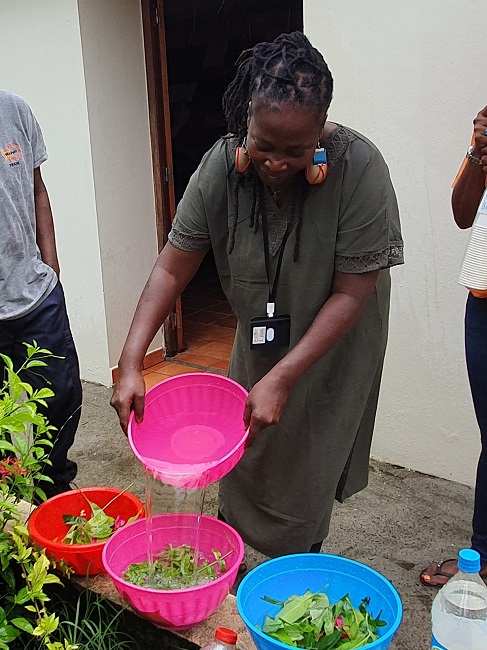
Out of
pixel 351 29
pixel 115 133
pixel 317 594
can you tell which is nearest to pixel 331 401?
pixel 317 594

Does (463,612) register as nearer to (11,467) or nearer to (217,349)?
(11,467)

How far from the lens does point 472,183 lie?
2.28m

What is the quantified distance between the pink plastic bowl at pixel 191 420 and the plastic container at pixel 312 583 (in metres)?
0.31

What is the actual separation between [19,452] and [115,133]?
306 cm

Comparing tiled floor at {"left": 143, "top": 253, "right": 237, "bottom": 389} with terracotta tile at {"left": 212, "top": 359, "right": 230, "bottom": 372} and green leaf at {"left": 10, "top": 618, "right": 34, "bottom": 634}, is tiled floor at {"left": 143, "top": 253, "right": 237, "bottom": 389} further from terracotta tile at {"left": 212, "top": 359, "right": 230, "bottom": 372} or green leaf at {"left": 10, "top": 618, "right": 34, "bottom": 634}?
green leaf at {"left": 10, "top": 618, "right": 34, "bottom": 634}

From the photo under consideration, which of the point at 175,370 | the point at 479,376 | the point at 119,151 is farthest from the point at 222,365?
the point at 479,376

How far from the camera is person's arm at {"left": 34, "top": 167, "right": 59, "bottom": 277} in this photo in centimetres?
283

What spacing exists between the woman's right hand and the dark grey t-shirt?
41.7 inches

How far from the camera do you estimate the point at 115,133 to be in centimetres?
443

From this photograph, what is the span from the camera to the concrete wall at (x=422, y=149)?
114 inches

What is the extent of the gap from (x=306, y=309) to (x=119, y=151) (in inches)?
111

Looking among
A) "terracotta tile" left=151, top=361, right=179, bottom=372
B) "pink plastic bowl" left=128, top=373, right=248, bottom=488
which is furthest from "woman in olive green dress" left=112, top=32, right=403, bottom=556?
"terracotta tile" left=151, top=361, right=179, bottom=372

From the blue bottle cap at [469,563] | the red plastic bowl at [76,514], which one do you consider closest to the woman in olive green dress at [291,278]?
the red plastic bowl at [76,514]

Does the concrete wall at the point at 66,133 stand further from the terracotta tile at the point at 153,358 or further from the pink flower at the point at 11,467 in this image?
the pink flower at the point at 11,467
